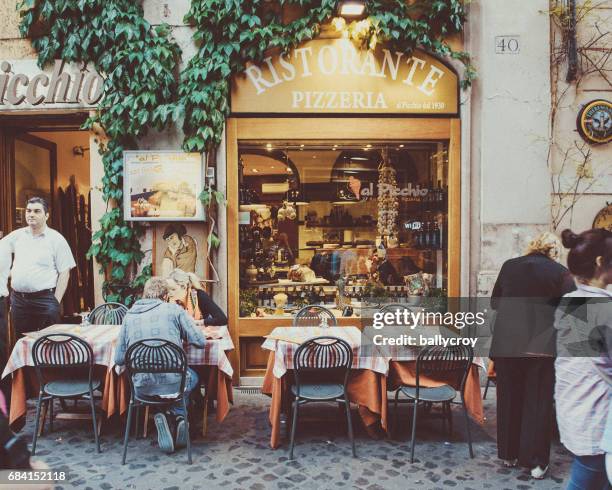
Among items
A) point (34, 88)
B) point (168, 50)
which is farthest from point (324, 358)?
point (34, 88)

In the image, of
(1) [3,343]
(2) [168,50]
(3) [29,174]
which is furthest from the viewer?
(3) [29,174]

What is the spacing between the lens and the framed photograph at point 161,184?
23.2 ft

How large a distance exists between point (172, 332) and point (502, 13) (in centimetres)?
567

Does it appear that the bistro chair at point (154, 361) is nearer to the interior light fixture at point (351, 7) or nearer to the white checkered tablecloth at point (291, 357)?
the white checkered tablecloth at point (291, 357)

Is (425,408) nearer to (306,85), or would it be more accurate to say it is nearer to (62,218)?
(306,85)

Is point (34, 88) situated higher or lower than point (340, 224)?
higher

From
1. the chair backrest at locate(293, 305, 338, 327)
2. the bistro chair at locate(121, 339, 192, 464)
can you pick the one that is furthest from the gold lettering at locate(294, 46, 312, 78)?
the bistro chair at locate(121, 339, 192, 464)

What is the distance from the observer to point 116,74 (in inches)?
275

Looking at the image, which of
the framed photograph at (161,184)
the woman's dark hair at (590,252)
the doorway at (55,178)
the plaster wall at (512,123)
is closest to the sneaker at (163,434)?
the framed photograph at (161,184)

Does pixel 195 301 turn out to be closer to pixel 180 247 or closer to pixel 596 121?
pixel 180 247

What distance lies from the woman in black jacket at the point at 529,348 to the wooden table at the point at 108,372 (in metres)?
2.56

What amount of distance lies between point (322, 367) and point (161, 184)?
343cm

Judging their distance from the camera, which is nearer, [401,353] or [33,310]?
[401,353]

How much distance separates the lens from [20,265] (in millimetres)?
6184
